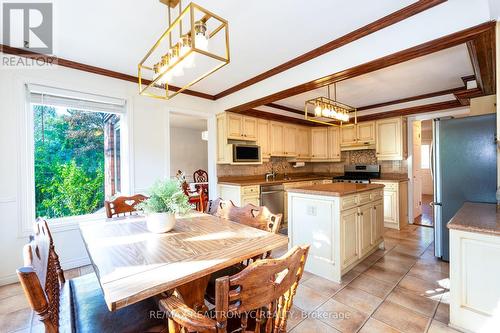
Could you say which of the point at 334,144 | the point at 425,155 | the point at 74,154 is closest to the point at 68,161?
the point at 74,154

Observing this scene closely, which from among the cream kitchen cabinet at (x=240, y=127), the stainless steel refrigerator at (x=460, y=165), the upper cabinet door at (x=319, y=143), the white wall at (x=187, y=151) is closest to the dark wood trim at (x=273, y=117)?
the cream kitchen cabinet at (x=240, y=127)

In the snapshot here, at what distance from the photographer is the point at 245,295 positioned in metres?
0.75

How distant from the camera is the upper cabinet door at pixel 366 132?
492 centimetres

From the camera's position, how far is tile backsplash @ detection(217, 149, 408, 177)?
15.2 ft

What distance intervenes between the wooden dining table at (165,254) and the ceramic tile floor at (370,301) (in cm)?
93

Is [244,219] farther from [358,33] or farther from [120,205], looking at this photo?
[358,33]

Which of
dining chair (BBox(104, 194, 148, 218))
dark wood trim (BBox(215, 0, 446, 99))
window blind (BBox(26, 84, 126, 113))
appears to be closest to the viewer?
dark wood trim (BBox(215, 0, 446, 99))

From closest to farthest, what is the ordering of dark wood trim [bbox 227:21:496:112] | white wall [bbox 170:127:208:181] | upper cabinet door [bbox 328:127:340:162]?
dark wood trim [bbox 227:21:496:112] < upper cabinet door [bbox 328:127:340:162] < white wall [bbox 170:127:208:181]

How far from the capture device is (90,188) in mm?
3137

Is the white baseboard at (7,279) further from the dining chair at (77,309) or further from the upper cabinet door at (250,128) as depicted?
the upper cabinet door at (250,128)

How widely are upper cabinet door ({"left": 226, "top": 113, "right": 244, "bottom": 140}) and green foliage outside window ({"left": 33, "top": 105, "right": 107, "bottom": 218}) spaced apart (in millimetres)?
1932

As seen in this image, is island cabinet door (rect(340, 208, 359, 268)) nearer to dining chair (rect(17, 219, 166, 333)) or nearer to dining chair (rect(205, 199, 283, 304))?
dining chair (rect(205, 199, 283, 304))

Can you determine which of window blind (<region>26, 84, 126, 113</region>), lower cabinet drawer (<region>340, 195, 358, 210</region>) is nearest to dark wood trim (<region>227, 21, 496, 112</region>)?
lower cabinet drawer (<region>340, 195, 358, 210</region>)

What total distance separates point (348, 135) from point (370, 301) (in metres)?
3.99
